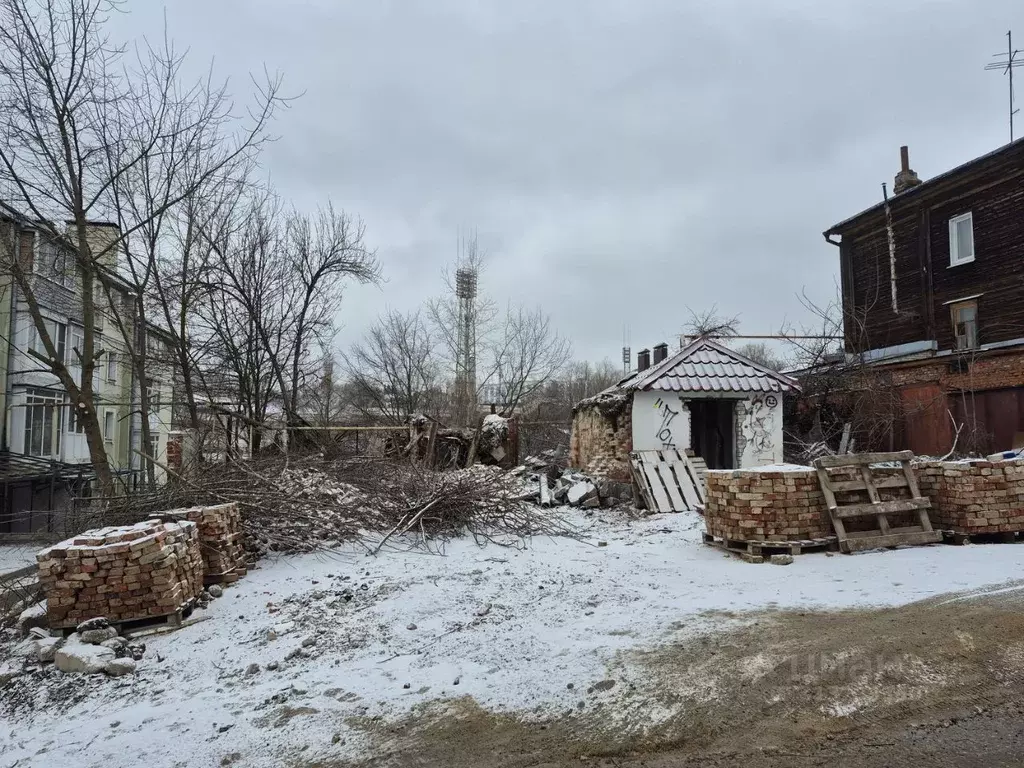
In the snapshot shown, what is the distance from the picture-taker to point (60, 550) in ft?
16.2

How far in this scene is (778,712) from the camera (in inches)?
131

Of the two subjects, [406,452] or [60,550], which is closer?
[60,550]

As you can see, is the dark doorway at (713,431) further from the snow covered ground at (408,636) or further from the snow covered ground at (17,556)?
the snow covered ground at (17,556)

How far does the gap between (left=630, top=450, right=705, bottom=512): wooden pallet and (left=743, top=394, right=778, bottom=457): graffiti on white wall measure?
1.64 meters

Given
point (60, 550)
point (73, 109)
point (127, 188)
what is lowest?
point (60, 550)

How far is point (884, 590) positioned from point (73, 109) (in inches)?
512

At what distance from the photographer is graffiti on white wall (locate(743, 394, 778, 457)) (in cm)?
1209

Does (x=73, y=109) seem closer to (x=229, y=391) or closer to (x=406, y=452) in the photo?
(x=229, y=391)

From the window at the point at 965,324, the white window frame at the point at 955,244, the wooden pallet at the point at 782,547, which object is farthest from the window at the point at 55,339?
the white window frame at the point at 955,244

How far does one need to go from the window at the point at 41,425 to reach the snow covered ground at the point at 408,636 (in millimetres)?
18489

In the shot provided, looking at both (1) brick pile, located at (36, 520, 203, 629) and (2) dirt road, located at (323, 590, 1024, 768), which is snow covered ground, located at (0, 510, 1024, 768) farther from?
(1) brick pile, located at (36, 520, 203, 629)

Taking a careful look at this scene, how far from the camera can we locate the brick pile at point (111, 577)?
4.91 metres

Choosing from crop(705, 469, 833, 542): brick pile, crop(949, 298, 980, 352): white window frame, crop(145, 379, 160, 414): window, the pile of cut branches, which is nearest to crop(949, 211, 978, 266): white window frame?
crop(949, 298, 980, 352): white window frame

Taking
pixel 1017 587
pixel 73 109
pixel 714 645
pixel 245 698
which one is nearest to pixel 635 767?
pixel 714 645
